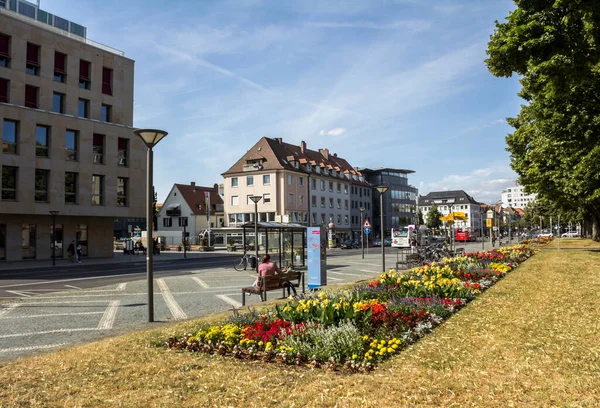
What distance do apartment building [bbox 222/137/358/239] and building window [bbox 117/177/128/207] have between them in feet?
88.5

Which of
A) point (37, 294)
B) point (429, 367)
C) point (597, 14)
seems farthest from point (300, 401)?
point (37, 294)

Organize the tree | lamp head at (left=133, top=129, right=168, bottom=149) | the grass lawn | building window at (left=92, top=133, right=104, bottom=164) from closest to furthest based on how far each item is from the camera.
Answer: the grass lawn → lamp head at (left=133, top=129, right=168, bottom=149) → building window at (left=92, top=133, right=104, bottom=164) → the tree

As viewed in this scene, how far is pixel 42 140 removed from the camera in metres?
36.3

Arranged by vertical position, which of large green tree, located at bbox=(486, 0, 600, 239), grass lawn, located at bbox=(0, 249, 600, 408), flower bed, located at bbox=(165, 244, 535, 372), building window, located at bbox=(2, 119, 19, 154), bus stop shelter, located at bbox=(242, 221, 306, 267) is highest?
building window, located at bbox=(2, 119, 19, 154)

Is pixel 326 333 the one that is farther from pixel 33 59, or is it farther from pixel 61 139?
pixel 33 59

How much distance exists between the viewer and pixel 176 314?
1209cm

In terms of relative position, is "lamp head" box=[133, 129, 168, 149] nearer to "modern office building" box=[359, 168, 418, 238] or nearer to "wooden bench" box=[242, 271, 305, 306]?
"wooden bench" box=[242, 271, 305, 306]

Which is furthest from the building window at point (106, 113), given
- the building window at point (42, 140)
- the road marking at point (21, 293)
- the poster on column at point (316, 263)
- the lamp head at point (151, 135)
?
the lamp head at point (151, 135)

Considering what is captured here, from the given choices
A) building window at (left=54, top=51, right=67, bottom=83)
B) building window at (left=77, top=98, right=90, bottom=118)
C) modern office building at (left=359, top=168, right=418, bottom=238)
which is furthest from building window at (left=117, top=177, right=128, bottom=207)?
modern office building at (left=359, top=168, right=418, bottom=238)

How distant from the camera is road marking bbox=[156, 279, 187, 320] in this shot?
11.9 m

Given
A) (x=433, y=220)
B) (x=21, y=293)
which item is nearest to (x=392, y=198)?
(x=433, y=220)

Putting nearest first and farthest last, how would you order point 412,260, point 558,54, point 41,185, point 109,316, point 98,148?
point 558,54 < point 109,316 < point 412,260 < point 41,185 < point 98,148

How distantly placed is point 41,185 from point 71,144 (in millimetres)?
4130

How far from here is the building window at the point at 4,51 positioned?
34.5 meters
